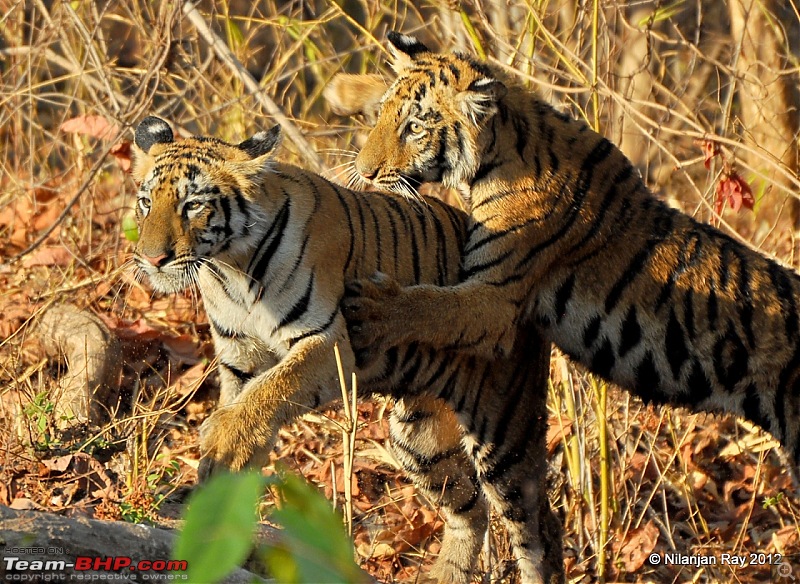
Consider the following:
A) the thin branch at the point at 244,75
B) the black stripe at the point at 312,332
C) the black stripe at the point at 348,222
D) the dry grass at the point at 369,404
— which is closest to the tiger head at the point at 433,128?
the black stripe at the point at 348,222

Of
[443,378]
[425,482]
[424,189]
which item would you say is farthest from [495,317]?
[424,189]

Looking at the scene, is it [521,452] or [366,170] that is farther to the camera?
[521,452]

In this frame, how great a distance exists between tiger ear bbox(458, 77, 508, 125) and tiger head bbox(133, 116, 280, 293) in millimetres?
735

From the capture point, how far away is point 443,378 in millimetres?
4184

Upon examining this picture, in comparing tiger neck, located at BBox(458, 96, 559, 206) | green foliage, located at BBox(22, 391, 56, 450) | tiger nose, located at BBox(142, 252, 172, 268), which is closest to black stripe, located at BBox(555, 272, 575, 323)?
tiger neck, located at BBox(458, 96, 559, 206)

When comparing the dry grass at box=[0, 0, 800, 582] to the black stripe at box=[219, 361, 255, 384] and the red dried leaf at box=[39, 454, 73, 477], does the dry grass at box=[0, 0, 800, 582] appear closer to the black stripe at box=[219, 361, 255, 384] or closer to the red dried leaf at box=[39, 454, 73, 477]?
the red dried leaf at box=[39, 454, 73, 477]

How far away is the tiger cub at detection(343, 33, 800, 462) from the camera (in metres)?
3.99

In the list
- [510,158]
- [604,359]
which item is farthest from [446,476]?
[510,158]

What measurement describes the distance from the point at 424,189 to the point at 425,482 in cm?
208

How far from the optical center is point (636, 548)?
4.82m

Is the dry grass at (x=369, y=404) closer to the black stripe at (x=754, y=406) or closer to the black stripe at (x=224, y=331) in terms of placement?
the black stripe at (x=224, y=331)

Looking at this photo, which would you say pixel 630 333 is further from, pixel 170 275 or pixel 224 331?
pixel 170 275

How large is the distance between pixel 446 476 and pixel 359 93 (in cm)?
165

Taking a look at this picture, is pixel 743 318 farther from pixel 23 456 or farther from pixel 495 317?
pixel 23 456
